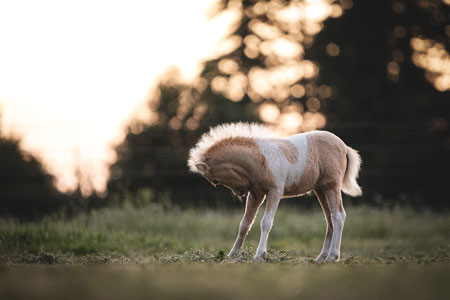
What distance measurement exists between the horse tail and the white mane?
1.36m

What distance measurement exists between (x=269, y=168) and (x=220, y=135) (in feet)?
2.79

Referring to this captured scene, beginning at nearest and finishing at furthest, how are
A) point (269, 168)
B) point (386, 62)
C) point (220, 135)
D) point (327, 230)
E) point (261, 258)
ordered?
point (261, 258) → point (269, 168) → point (220, 135) → point (327, 230) → point (386, 62)

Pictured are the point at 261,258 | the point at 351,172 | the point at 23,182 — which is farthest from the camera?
the point at 23,182

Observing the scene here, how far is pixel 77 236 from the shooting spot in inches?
417

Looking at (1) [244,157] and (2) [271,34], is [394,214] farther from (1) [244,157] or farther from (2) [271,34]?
(2) [271,34]

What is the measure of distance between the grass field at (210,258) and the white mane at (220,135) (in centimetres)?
135

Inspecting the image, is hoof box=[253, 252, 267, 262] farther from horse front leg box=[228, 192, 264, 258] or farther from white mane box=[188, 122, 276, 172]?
white mane box=[188, 122, 276, 172]

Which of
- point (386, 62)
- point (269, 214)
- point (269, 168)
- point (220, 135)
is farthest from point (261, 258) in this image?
point (386, 62)

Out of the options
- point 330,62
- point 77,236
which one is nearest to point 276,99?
point 330,62

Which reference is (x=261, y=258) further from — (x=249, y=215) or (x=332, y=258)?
(x=332, y=258)

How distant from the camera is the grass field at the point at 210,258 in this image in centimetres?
422

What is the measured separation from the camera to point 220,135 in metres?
8.18

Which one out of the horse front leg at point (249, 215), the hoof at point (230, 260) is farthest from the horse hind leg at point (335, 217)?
the hoof at point (230, 260)

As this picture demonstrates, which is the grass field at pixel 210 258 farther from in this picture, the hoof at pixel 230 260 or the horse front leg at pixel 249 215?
the horse front leg at pixel 249 215
